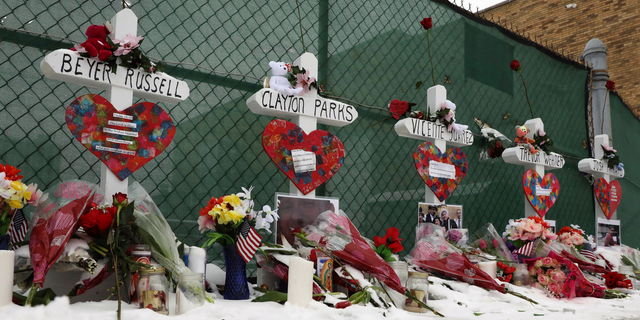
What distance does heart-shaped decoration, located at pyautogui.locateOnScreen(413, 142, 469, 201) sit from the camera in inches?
98.2

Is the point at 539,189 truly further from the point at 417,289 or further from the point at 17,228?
the point at 17,228

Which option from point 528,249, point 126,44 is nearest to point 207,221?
point 126,44

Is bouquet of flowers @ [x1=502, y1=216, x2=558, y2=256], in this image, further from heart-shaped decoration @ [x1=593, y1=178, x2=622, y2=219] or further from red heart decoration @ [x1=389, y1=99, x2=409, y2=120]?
heart-shaped decoration @ [x1=593, y1=178, x2=622, y2=219]

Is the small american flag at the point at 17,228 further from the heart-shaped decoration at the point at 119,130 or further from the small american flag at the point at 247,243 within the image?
the small american flag at the point at 247,243

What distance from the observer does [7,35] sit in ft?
6.08

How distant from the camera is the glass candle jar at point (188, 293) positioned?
1.30 meters

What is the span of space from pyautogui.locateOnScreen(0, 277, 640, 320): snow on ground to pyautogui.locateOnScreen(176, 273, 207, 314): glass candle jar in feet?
0.07

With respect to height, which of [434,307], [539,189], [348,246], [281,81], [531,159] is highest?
[281,81]

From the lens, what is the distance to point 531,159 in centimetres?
307

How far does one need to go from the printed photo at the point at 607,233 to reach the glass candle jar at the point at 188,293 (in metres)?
3.07

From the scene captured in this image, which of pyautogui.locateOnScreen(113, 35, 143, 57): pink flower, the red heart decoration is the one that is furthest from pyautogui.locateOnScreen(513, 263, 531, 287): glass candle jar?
pyautogui.locateOnScreen(113, 35, 143, 57): pink flower

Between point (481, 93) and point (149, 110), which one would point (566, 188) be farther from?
point (149, 110)

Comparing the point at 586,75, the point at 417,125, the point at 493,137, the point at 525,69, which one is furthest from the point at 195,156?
the point at 586,75

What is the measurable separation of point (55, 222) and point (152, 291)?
31cm
